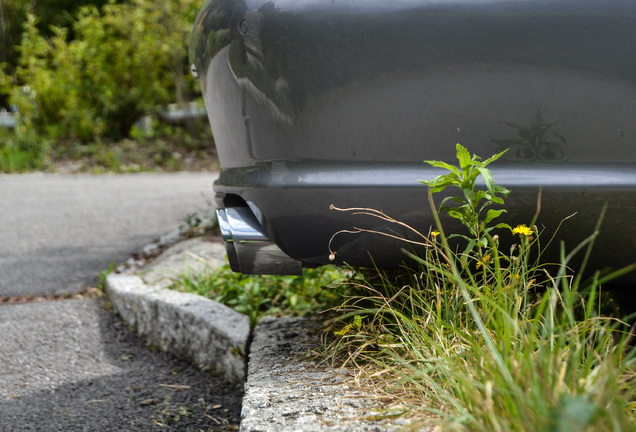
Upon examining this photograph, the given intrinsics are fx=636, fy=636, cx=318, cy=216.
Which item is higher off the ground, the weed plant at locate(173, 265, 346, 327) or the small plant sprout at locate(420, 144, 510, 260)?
the small plant sprout at locate(420, 144, 510, 260)

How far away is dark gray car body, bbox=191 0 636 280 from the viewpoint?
5.23 ft

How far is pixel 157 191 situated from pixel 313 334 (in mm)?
4375

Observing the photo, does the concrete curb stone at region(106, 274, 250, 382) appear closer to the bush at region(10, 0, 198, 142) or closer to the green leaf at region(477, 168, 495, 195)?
the green leaf at region(477, 168, 495, 195)

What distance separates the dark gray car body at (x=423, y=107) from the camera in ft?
5.23

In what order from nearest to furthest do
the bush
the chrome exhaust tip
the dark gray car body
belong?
the dark gray car body, the chrome exhaust tip, the bush

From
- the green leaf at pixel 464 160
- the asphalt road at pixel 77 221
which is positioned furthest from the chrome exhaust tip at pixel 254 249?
the asphalt road at pixel 77 221

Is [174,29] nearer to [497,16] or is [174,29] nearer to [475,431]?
[497,16]

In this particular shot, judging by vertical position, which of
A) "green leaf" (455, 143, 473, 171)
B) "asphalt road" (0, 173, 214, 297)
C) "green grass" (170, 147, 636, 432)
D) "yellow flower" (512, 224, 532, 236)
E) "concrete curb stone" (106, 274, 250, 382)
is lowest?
"asphalt road" (0, 173, 214, 297)

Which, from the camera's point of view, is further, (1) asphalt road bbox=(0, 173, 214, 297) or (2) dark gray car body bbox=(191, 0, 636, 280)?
(1) asphalt road bbox=(0, 173, 214, 297)

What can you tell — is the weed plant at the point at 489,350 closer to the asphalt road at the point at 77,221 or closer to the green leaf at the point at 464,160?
the green leaf at the point at 464,160

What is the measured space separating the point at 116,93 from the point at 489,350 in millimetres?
8757

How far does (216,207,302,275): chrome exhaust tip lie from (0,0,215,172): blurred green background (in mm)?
6666

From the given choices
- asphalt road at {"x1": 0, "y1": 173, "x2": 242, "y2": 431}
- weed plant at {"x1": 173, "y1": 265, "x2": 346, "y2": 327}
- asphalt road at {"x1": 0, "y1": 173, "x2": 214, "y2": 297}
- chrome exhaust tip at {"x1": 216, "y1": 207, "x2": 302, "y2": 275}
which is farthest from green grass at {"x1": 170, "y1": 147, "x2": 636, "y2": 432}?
asphalt road at {"x1": 0, "y1": 173, "x2": 214, "y2": 297}

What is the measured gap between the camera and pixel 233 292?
112 inches
